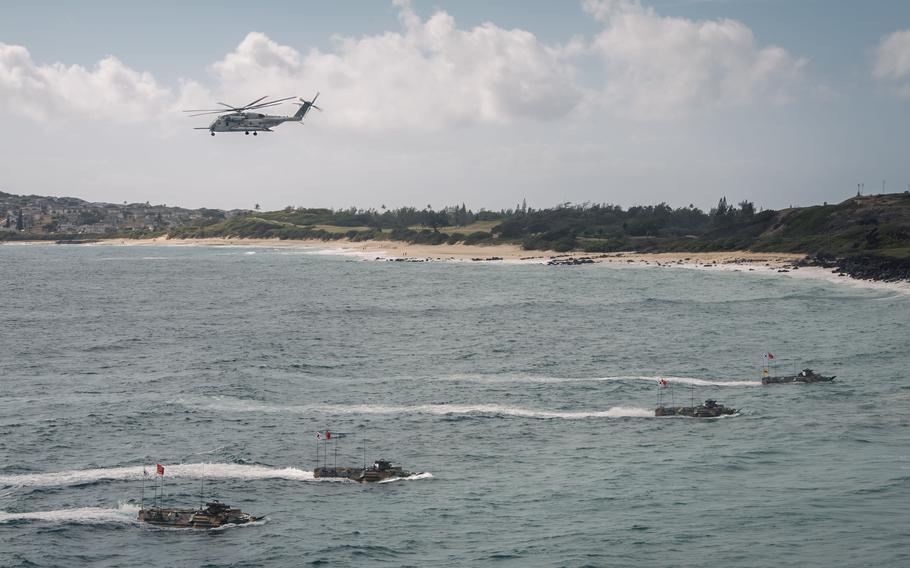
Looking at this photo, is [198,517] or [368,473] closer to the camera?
[198,517]

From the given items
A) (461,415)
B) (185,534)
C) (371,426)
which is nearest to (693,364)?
(461,415)

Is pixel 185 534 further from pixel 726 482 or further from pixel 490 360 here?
pixel 490 360

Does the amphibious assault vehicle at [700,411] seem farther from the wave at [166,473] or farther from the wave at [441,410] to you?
the wave at [166,473]

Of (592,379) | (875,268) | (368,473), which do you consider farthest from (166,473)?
(875,268)

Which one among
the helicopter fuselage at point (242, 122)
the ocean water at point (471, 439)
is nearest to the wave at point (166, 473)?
the ocean water at point (471, 439)

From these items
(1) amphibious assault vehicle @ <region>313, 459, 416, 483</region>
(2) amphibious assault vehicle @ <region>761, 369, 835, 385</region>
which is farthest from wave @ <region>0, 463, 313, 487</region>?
(2) amphibious assault vehicle @ <region>761, 369, 835, 385</region>

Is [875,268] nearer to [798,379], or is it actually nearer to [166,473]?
[798,379]
